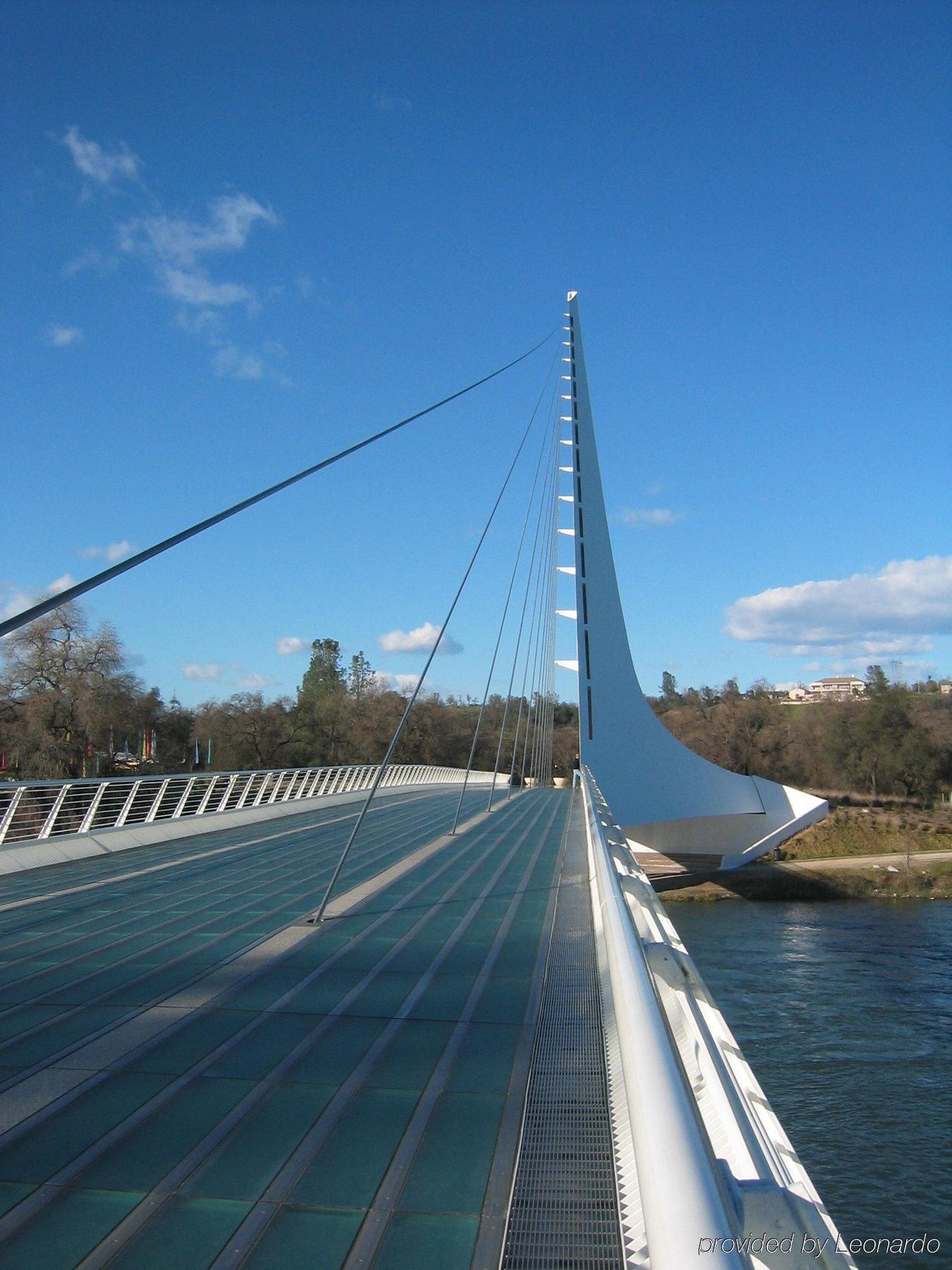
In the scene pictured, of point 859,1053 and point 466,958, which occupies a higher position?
point 466,958

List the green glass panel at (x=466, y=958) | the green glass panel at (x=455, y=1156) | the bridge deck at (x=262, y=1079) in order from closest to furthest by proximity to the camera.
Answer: the bridge deck at (x=262, y=1079) < the green glass panel at (x=455, y=1156) < the green glass panel at (x=466, y=958)

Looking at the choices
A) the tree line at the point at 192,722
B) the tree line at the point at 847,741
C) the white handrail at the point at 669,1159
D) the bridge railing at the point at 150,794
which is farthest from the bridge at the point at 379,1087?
the tree line at the point at 847,741

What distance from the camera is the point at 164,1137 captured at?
2561 millimetres

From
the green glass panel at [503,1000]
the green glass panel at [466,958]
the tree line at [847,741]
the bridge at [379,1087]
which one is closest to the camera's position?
the bridge at [379,1087]

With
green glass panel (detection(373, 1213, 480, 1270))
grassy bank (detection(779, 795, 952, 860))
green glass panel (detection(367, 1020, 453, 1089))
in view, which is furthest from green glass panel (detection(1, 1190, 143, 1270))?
grassy bank (detection(779, 795, 952, 860))

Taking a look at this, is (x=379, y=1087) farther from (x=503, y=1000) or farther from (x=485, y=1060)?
(x=503, y=1000)

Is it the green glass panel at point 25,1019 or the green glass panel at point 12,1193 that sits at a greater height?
the green glass panel at point 12,1193

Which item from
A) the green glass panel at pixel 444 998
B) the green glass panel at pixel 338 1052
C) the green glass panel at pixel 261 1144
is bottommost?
the green glass panel at pixel 261 1144

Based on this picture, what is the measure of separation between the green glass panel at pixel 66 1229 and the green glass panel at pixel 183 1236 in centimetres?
9

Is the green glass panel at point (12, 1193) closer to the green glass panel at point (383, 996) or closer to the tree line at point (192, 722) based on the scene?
the green glass panel at point (383, 996)

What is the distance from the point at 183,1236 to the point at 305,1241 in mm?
264

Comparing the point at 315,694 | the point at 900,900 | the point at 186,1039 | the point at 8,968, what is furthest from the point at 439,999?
the point at 315,694

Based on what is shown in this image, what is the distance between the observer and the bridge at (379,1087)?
5.30 ft

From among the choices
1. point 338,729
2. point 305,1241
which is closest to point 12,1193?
point 305,1241
